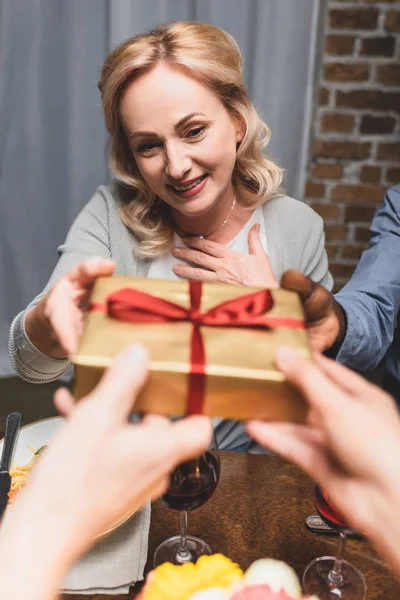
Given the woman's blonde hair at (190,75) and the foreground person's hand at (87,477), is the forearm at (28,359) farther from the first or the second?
the foreground person's hand at (87,477)

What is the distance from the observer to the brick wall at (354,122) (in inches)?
73.2

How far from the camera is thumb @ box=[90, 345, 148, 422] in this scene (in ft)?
1.66

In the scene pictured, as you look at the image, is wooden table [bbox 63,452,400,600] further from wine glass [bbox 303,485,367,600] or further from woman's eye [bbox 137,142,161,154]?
woman's eye [bbox 137,142,161,154]

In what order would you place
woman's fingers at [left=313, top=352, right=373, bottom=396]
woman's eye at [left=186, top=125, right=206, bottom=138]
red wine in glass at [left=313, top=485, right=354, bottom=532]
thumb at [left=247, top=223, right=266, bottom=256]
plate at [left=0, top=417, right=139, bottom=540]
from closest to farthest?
woman's fingers at [left=313, top=352, right=373, bottom=396], red wine in glass at [left=313, top=485, right=354, bottom=532], plate at [left=0, top=417, right=139, bottom=540], woman's eye at [left=186, top=125, right=206, bottom=138], thumb at [left=247, top=223, right=266, bottom=256]

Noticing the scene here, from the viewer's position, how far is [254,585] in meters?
0.63

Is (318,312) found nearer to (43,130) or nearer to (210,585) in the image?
(210,585)

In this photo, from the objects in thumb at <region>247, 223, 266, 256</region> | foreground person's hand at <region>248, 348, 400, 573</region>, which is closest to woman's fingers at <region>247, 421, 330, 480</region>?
foreground person's hand at <region>248, 348, 400, 573</region>

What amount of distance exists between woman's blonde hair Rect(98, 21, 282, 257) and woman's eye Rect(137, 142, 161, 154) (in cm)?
10

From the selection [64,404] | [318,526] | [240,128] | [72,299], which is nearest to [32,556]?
[64,404]

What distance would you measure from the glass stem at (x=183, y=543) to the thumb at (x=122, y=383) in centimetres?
32

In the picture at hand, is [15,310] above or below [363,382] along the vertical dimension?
below

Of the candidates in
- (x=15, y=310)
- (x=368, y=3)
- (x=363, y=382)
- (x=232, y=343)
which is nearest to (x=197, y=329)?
(x=232, y=343)

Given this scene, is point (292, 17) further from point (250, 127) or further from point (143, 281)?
point (143, 281)

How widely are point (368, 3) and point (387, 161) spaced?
1.77ft
